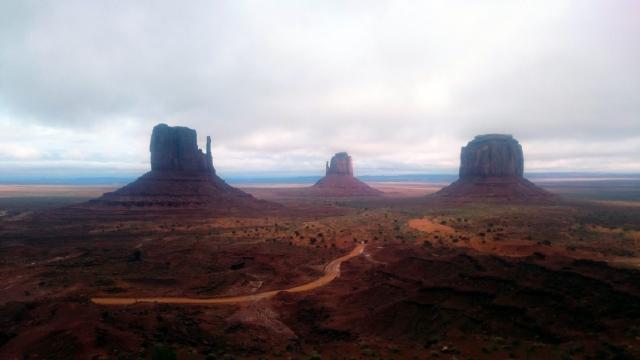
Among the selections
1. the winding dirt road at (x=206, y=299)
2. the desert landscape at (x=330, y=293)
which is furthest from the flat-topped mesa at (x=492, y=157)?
the winding dirt road at (x=206, y=299)

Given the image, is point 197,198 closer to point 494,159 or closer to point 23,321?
point 23,321

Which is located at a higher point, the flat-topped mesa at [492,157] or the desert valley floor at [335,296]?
the flat-topped mesa at [492,157]

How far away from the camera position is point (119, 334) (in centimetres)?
1923

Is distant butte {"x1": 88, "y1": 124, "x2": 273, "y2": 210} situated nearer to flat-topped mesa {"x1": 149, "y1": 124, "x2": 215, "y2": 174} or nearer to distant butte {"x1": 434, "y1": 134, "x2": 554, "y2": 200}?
flat-topped mesa {"x1": 149, "y1": 124, "x2": 215, "y2": 174}

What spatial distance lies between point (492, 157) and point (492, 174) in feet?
17.3

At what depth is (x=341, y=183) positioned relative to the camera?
176 metres

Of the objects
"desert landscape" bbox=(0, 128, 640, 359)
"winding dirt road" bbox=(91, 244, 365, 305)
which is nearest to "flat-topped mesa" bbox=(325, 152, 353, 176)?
"desert landscape" bbox=(0, 128, 640, 359)

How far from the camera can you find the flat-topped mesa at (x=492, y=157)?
363ft

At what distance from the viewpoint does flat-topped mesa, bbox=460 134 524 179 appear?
110562 mm

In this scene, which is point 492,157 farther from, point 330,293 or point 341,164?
point 330,293

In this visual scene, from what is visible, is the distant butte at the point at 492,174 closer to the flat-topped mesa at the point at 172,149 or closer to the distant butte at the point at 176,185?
the distant butte at the point at 176,185

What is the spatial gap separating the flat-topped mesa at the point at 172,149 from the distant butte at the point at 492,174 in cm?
7675

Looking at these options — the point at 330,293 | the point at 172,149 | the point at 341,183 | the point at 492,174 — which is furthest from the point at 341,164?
the point at 330,293

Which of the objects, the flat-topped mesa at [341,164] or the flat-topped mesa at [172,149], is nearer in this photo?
the flat-topped mesa at [172,149]
